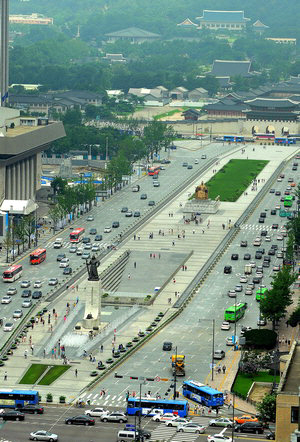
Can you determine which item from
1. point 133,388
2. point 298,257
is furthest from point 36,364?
point 298,257

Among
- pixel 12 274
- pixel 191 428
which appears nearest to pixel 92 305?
pixel 12 274

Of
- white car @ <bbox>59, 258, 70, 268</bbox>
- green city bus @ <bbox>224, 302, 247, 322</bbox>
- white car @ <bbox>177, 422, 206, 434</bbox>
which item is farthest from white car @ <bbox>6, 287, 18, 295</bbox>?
white car @ <bbox>177, 422, 206, 434</bbox>

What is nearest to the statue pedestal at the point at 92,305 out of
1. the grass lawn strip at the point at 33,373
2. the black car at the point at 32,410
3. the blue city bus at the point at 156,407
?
the grass lawn strip at the point at 33,373

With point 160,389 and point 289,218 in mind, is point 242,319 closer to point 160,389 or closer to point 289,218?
point 160,389

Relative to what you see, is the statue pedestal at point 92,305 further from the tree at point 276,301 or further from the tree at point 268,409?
the tree at point 268,409

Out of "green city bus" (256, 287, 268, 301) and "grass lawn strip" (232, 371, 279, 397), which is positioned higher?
"green city bus" (256, 287, 268, 301)

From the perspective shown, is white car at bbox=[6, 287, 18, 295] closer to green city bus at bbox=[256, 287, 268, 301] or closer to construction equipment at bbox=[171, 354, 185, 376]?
green city bus at bbox=[256, 287, 268, 301]
